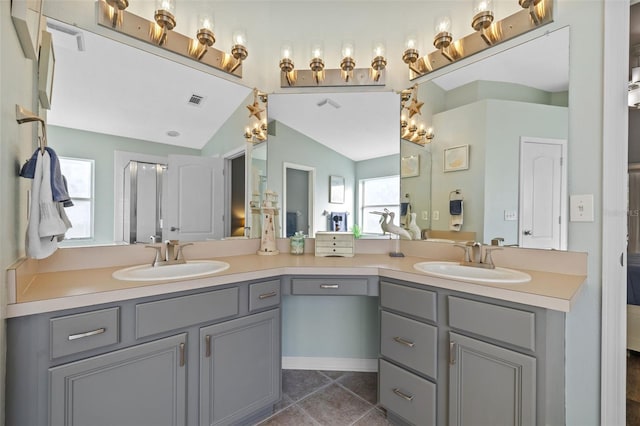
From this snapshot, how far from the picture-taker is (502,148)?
1614 mm

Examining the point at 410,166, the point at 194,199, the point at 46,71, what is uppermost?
the point at 46,71

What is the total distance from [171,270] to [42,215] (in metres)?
0.64

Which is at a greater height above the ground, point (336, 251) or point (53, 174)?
point (53, 174)

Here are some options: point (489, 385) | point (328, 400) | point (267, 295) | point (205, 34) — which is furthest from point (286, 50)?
point (328, 400)

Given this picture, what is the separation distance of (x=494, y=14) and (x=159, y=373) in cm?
256

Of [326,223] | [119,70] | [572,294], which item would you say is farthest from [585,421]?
[119,70]

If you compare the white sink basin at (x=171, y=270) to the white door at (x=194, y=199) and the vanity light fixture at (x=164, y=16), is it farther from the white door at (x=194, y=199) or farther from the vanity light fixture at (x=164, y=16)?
the vanity light fixture at (x=164, y=16)

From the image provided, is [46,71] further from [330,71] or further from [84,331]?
[330,71]

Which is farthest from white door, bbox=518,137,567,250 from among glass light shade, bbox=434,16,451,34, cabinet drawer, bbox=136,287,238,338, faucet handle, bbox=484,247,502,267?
cabinet drawer, bbox=136,287,238,338

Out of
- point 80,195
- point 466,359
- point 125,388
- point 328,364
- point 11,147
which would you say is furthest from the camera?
point 328,364

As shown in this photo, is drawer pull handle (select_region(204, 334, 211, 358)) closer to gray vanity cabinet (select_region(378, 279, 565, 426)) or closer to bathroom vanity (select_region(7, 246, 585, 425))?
bathroom vanity (select_region(7, 246, 585, 425))

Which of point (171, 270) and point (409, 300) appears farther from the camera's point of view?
point (171, 270)

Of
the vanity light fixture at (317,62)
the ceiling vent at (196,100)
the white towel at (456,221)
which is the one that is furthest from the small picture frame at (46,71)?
the white towel at (456,221)

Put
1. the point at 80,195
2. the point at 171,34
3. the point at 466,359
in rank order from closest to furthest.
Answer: the point at 466,359, the point at 80,195, the point at 171,34
